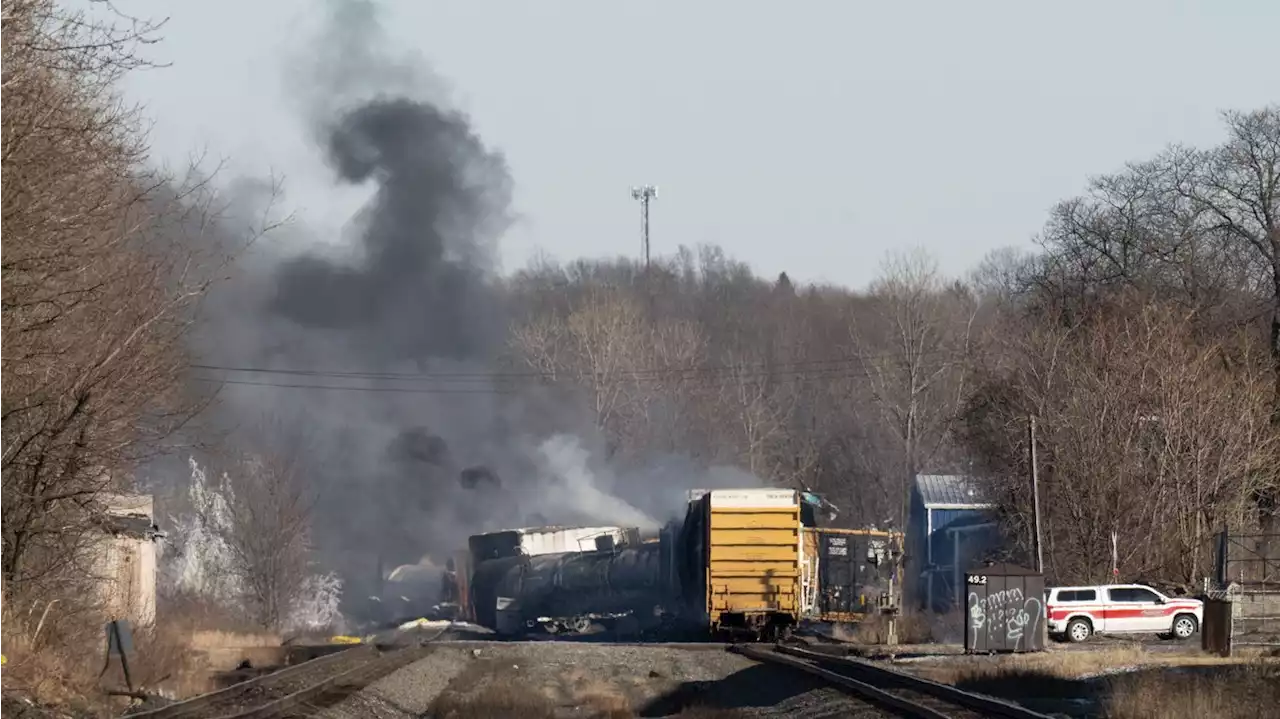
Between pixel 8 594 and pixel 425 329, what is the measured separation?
52.7 m

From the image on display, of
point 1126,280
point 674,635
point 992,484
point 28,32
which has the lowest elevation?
point 674,635

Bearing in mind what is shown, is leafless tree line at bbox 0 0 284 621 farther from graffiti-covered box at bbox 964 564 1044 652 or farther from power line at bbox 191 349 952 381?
power line at bbox 191 349 952 381

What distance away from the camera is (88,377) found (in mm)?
22062

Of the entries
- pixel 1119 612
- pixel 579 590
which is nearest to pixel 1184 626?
pixel 1119 612

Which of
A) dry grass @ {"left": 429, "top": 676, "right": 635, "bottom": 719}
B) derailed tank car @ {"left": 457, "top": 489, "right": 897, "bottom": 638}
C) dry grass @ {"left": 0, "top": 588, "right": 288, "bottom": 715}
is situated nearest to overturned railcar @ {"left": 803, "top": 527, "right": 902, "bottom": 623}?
derailed tank car @ {"left": 457, "top": 489, "right": 897, "bottom": 638}

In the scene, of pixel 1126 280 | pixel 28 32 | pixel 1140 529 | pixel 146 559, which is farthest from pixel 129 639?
pixel 1126 280

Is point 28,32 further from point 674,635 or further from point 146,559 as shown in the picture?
point 674,635

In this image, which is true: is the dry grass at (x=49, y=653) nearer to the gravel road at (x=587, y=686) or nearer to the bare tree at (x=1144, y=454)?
the gravel road at (x=587, y=686)

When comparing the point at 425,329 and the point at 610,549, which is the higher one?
the point at 425,329

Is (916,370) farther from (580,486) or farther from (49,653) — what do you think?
(49,653)

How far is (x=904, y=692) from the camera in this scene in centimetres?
2153

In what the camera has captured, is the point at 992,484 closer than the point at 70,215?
No

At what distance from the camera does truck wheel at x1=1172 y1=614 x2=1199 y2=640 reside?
38750 millimetres

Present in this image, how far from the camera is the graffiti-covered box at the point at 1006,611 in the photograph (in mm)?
32531
